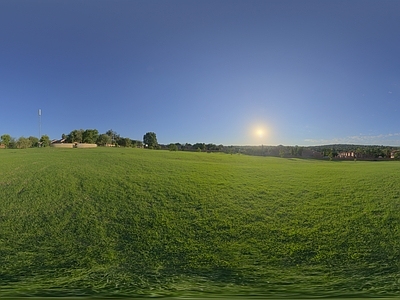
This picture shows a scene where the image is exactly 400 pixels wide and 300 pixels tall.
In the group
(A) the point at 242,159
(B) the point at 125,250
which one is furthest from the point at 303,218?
(B) the point at 125,250

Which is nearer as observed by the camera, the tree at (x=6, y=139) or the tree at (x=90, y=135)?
the tree at (x=90, y=135)

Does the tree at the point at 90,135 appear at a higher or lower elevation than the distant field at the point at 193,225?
higher

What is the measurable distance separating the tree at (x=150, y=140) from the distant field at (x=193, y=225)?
0.80 feet

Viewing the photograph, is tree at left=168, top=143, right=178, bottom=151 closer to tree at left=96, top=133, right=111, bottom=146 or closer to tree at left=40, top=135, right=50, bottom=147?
tree at left=96, top=133, right=111, bottom=146

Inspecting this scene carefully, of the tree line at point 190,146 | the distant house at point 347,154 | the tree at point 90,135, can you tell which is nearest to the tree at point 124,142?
the tree line at point 190,146

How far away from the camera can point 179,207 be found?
11.6 feet

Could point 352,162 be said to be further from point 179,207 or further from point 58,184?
point 58,184

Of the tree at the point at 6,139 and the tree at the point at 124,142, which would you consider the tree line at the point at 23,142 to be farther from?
the tree at the point at 124,142

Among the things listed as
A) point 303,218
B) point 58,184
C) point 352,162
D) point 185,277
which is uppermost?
point 352,162

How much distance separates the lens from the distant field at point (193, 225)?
7.27 ft

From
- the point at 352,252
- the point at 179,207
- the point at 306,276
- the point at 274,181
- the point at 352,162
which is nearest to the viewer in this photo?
the point at 306,276

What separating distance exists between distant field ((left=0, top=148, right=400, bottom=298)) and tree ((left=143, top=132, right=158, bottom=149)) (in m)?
0.24

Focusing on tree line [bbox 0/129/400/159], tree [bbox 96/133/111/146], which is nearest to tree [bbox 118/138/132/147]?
tree line [bbox 0/129/400/159]

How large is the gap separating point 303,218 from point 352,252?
69 cm
